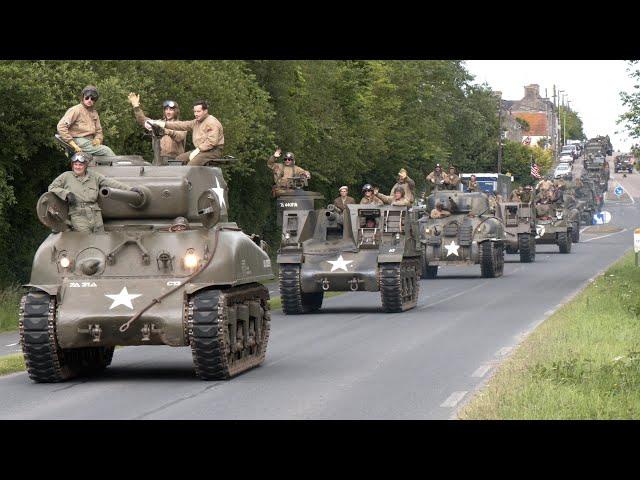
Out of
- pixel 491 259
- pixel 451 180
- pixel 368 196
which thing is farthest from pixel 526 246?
pixel 368 196

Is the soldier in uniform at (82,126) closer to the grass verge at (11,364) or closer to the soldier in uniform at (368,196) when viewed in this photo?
the grass verge at (11,364)

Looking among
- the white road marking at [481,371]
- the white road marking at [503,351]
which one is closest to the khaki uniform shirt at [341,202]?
the white road marking at [503,351]

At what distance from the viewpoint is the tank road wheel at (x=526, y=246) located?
51594 mm

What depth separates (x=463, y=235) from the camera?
41.4m

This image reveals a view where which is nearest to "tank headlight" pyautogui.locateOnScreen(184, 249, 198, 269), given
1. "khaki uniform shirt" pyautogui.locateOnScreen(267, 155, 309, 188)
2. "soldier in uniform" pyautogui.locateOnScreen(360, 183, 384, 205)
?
"soldier in uniform" pyautogui.locateOnScreen(360, 183, 384, 205)

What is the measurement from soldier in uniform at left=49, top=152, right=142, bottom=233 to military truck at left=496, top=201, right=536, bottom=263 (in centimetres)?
3444

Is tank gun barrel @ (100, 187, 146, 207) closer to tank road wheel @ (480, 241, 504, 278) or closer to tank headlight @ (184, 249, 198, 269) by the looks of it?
tank headlight @ (184, 249, 198, 269)

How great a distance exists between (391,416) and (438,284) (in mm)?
26342

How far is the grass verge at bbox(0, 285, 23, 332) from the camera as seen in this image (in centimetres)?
2644

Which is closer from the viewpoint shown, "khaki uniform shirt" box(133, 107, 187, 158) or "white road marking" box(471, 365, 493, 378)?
"white road marking" box(471, 365, 493, 378)

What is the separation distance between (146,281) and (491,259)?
A: 25298 millimetres
